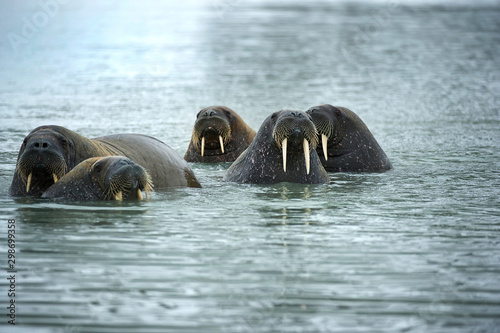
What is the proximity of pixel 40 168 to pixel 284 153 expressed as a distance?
8.98 ft

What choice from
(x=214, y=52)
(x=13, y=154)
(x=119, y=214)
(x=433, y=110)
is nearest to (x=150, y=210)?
(x=119, y=214)

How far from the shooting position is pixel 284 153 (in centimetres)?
998

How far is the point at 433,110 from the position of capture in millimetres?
18781

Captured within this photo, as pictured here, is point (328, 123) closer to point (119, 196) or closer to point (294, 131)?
point (294, 131)

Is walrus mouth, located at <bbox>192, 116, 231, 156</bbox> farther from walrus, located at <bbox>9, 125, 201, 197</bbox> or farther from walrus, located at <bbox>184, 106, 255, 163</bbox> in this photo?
walrus, located at <bbox>9, 125, 201, 197</bbox>

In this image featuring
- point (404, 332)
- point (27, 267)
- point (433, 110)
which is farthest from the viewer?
point (433, 110)

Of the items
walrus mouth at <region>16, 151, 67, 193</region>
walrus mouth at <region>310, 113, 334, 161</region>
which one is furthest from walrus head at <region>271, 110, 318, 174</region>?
walrus mouth at <region>16, 151, 67, 193</region>

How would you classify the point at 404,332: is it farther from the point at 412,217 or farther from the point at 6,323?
the point at 412,217

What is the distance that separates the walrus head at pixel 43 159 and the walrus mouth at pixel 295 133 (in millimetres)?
2341

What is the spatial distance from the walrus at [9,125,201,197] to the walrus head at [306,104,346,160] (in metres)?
2.06

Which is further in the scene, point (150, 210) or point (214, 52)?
point (214, 52)

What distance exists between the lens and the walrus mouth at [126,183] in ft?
28.1

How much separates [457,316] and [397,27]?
1625 inches

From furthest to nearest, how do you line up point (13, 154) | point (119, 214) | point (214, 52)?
point (214, 52) < point (13, 154) < point (119, 214)
